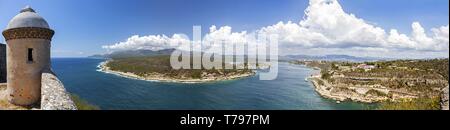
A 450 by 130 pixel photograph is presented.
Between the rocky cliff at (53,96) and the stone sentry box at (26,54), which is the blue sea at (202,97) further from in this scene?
the rocky cliff at (53,96)

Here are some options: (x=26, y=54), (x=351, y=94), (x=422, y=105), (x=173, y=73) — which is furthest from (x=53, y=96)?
(x=173, y=73)

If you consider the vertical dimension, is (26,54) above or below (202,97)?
above

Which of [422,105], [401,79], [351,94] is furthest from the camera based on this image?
[401,79]

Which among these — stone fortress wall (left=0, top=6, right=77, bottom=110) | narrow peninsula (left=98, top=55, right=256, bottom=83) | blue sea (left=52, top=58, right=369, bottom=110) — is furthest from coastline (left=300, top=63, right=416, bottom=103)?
stone fortress wall (left=0, top=6, right=77, bottom=110)

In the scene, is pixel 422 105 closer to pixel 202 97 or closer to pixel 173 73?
pixel 202 97

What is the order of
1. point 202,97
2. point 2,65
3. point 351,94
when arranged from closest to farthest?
point 2,65
point 351,94
point 202,97

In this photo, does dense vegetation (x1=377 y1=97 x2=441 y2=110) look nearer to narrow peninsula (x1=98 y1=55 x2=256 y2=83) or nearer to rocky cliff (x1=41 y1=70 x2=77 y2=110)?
rocky cliff (x1=41 y1=70 x2=77 y2=110)
